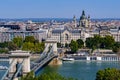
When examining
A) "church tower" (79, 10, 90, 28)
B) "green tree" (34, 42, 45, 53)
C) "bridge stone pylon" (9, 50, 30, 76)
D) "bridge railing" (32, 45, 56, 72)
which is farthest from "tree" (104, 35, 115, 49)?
"bridge stone pylon" (9, 50, 30, 76)

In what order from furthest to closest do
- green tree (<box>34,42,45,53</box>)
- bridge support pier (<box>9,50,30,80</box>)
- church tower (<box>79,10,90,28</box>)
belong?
church tower (<box>79,10,90,28</box>)
green tree (<box>34,42,45,53</box>)
bridge support pier (<box>9,50,30,80</box>)

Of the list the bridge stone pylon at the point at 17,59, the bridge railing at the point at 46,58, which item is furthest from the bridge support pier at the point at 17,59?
the bridge railing at the point at 46,58

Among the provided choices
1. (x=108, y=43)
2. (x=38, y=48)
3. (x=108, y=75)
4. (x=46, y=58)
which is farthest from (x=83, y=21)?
(x=108, y=75)

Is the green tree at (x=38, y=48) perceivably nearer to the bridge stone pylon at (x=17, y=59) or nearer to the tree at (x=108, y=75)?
the bridge stone pylon at (x=17, y=59)

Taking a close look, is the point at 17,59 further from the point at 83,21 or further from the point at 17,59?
the point at 83,21

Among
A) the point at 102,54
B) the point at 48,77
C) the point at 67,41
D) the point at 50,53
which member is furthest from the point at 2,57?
the point at 48,77

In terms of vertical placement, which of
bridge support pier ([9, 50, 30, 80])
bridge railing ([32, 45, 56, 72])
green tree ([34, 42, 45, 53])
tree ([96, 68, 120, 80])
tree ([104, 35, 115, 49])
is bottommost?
tree ([104, 35, 115, 49])

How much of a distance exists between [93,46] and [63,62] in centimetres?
566

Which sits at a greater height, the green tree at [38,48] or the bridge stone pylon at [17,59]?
the bridge stone pylon at [17,59]

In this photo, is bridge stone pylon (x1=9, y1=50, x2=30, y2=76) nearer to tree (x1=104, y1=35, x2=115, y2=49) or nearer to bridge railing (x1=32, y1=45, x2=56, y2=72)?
bridge railing (x1=32, y1=45, x2=56, y2=72)

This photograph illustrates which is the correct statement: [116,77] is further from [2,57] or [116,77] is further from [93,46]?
[93,46]

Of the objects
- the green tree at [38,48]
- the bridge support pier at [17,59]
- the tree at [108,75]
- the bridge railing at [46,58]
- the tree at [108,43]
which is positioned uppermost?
the bridge support pier at [17,59]

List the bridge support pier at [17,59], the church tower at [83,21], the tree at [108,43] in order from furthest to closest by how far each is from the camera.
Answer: the church tower at [83,21] → the tree at [108,43] → the bridge support pier at [17,59]

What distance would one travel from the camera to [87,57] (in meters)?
26.7
